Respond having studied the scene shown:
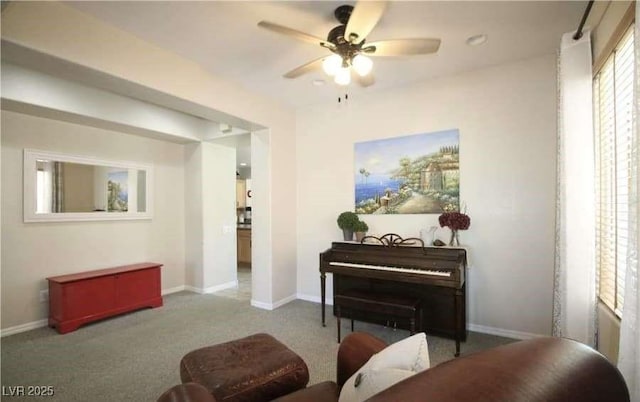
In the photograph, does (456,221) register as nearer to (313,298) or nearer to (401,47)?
(401,47)

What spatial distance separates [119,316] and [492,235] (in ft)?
14.3

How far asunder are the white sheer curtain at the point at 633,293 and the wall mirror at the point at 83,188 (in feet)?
16.1

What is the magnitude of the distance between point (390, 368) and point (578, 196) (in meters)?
1.88

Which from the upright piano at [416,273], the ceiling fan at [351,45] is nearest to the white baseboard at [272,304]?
the upright piano at [416,273]

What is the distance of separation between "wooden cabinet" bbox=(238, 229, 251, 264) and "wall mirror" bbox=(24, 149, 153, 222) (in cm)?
289

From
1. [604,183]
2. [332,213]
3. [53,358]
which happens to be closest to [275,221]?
[332,213]

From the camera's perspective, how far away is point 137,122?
396 cm

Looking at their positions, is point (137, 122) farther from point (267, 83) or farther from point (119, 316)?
point (119, 316)

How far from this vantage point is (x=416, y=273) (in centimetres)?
279

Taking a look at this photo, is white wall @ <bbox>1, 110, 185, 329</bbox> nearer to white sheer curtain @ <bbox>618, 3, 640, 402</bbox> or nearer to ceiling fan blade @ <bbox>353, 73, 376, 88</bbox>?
ceiling fan blade @ <bbox>353, 73, 376, 88</bbox>

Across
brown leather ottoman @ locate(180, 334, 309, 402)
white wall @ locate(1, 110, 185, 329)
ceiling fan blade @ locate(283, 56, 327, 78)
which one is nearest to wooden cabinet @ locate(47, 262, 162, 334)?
white wall @ locate(1, 110, 185, 329)

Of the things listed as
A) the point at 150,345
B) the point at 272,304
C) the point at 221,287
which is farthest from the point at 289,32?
the point at 221,287

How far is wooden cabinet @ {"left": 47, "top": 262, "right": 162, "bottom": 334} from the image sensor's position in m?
3.28

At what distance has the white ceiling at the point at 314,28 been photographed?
7.12 feet
